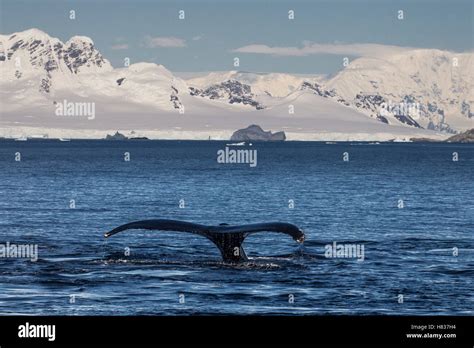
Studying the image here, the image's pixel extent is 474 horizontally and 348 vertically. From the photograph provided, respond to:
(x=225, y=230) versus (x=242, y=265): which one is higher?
(x=225, y=230)

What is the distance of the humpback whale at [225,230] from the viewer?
24.0 m

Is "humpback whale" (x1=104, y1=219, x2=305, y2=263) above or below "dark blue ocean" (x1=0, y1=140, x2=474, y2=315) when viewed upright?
above

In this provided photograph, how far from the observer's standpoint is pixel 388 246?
3691 cm

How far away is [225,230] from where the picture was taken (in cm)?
2611

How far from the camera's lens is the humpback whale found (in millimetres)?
24000

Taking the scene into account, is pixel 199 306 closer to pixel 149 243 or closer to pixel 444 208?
pixel 149 243

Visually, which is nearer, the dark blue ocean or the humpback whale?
the dark blue ocean

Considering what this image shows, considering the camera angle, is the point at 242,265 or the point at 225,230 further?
the point at 242,265

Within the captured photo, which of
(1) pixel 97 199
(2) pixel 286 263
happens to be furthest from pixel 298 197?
(2) pixel 286 263

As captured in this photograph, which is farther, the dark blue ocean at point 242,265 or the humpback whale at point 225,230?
the humpback whale at point 225,230

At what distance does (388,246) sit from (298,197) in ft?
128

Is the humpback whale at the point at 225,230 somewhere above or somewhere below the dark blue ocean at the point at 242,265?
above

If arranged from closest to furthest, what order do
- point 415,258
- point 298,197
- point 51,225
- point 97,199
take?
point 415,258 → point 51,225 → point 97,199 → point 298,197
